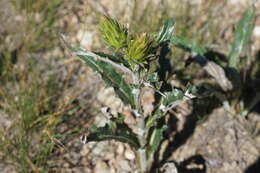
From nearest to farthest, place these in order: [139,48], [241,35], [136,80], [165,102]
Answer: [139,48]
[136,80]
[165,102]
[241,35]

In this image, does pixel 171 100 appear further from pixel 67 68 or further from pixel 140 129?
pixel 67 68

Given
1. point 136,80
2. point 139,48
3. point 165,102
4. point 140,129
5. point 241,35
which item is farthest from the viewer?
point 241,35

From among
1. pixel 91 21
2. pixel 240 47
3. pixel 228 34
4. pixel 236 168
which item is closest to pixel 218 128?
pixel 236 168

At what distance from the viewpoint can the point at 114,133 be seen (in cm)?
160

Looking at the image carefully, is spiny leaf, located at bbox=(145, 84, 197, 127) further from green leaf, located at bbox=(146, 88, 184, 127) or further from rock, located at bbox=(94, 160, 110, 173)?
rock, located at bbox=(94, 160, 110, 173)

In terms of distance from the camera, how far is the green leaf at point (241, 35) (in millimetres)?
1996

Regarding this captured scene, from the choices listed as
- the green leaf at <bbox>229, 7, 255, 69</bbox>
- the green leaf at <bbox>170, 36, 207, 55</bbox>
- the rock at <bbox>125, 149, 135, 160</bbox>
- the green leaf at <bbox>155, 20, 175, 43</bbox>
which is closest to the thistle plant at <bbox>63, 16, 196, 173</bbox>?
the green leaf at <bbox>155, 20, 175, 43</bbox>

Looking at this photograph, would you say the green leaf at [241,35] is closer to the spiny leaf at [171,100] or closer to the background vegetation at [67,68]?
the background vegetation at [67,68]

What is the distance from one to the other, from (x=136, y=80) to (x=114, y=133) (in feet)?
0.86

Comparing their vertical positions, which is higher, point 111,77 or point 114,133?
point 111,77

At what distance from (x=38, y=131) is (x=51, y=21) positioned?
760 mm

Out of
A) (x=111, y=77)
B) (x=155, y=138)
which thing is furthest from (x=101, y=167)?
(x=111, y=77)

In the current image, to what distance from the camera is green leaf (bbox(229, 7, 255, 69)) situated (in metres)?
2.00

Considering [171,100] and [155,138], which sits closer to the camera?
[171,100]
